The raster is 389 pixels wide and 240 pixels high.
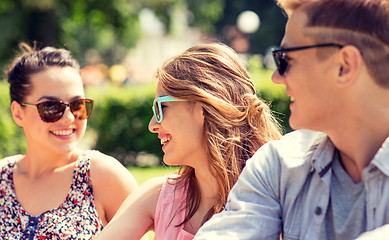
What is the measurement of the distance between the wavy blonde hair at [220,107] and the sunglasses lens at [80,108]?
3.15 ft

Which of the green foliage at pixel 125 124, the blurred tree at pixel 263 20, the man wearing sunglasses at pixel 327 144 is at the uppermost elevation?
the blurred tree at pixel 263 20

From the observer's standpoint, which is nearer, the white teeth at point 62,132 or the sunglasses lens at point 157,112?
the sunglasses lens at point 157,112

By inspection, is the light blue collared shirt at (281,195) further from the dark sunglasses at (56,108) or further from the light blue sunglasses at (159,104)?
the dark sunglasses at (56,108)

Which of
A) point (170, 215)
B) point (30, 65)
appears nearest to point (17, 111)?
A: point (30, 65)

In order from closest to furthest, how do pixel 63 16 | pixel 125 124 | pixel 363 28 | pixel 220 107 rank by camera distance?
pixel 363 28 → pixel 220 107 → pixel 125 124 → pixel 63 16

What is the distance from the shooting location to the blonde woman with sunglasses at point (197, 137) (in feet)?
8.80

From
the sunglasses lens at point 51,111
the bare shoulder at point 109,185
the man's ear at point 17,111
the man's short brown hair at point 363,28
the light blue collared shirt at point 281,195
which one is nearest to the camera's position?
the man's short brown hair at point 363,28

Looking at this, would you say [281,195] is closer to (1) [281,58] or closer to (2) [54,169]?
(1) [281,58]

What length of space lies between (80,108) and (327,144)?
2.07 metres

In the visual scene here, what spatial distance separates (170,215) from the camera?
107 inches

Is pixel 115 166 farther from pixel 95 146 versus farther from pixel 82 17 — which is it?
pixel 82 17

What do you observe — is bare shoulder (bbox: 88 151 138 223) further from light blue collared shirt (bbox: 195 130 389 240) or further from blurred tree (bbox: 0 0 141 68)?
blurred tree (bbox: 0 0 141 68)

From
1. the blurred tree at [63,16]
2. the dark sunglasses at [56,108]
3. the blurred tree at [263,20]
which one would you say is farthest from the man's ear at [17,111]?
the blurred tree at [263,20]

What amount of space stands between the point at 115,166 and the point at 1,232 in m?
0.82
